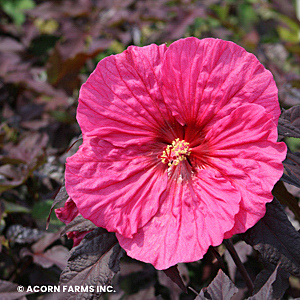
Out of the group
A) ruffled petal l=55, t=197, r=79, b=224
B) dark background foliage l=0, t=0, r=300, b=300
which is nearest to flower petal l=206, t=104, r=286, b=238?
dark background foliage l=0, t=0, r=300, b=300

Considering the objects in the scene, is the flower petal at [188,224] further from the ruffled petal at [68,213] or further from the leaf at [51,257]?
the leaf at [51,257]

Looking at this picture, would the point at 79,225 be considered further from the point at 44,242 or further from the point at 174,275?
the point at 44,242

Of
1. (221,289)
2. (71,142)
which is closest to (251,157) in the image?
(221,289)

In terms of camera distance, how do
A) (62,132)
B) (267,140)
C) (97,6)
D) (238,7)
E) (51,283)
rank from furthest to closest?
(238,7)
(97,6)
(62,132)
(51,283)
(267,140)

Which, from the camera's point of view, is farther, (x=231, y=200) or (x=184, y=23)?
(x=184, y=23)

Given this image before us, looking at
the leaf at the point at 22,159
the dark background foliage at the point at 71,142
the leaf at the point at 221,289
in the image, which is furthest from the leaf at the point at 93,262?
the leaf at the point at 22,159

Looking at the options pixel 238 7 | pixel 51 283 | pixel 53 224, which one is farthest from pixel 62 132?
pixel 238 7

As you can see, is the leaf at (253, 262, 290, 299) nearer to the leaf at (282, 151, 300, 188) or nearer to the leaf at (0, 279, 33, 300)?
the leaf at (282, 151, 300, 188)

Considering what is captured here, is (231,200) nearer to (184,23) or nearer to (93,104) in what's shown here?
(93,104)
